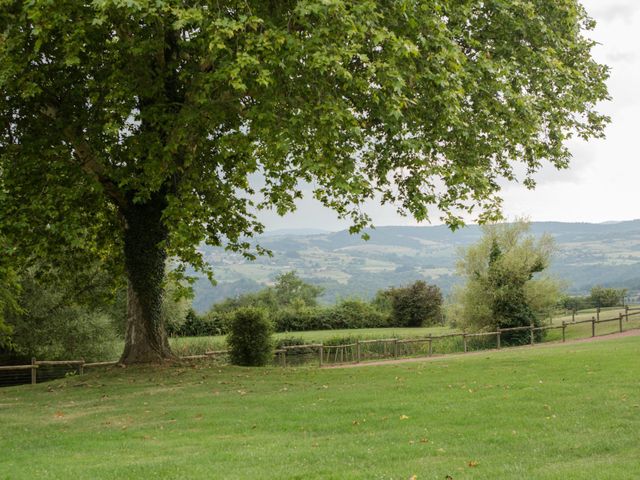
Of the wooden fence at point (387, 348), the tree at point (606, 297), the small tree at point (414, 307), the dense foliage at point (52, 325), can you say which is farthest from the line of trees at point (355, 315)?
the dense foliage at point (52, 325)

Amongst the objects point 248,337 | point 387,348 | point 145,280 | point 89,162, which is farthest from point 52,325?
point 387,348

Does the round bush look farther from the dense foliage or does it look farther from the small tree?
the small tree

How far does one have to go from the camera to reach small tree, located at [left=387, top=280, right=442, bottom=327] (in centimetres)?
6675

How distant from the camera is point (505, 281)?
148ft

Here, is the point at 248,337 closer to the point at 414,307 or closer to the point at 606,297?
the point at 414,307

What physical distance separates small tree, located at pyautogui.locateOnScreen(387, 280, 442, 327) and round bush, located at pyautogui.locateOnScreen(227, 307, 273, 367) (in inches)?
1581

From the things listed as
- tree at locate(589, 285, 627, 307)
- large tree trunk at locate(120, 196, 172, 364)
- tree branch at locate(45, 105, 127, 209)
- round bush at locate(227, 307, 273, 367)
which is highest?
tree branch at locate(45, 105, 127, 209)

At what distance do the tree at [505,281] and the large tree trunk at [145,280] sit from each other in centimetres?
2891

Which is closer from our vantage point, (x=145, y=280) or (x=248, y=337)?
(x=145, y=280)

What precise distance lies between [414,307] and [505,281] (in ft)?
72.4

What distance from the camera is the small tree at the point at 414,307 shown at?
66.8 metres

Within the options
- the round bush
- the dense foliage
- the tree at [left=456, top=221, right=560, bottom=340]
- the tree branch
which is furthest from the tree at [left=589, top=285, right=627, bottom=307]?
the tree branch

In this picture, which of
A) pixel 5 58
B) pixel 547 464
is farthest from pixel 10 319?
pixel 547 464

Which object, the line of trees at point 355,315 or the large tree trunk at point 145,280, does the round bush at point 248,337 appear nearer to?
the large tree trunk at point 145,280
